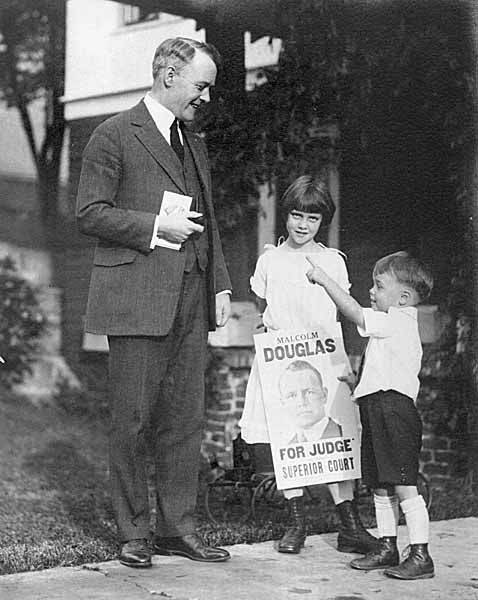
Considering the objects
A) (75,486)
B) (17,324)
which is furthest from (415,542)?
(17,324)

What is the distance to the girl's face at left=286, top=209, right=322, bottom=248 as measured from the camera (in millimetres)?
4062

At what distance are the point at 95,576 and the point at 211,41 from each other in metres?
3.26

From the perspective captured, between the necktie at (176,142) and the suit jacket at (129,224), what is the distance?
3.0 inches

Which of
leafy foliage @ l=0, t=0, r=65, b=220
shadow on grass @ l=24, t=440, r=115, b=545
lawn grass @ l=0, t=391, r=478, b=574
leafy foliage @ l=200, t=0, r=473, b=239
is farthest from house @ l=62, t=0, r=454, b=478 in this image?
shadow on grass @ l=24, t=440, r=115, b=545

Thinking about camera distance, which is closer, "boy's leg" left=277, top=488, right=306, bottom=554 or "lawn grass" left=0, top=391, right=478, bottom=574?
"boy's leg" left=277, top=488, right=306, bottom=554

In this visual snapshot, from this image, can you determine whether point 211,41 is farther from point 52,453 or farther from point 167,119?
point 52,453

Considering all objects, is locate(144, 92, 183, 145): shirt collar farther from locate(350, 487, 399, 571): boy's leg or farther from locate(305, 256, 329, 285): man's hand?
locate(350, 487, 399, 571): boy's leg

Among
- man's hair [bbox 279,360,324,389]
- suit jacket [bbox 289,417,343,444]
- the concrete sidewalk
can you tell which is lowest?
the concrete sidewalk

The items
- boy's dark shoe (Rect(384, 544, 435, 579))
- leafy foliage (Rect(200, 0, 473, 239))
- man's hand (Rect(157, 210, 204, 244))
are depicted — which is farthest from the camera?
leafy foliage (Rect(200, 0, 473, 239))

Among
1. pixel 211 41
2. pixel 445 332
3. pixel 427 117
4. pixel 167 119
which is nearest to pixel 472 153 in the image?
pixel 427 117

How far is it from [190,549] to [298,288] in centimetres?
111

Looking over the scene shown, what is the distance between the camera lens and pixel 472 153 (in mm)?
5793

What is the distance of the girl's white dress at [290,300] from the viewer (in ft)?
13.5

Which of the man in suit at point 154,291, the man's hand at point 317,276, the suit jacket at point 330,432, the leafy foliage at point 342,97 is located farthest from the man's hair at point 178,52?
the leafy foliage at point 342,97
